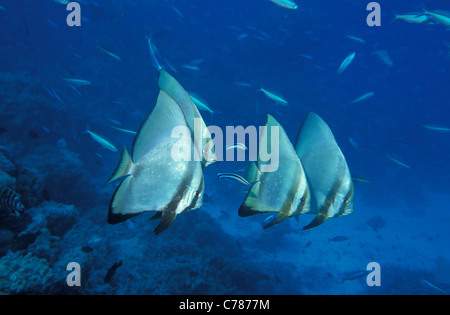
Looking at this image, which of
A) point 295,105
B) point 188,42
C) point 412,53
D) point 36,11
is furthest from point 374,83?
point 36,11

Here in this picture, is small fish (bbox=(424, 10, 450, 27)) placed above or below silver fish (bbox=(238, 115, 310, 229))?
above

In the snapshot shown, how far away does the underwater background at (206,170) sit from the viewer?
17.5 ft

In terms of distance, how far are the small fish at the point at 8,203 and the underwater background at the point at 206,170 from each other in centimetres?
29

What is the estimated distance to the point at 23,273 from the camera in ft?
12.7

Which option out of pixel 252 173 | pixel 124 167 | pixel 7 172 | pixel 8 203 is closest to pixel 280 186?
pixel 252 173

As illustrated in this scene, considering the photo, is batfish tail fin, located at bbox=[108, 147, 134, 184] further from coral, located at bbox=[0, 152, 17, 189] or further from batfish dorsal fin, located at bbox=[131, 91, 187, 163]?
coral, located at bbox=[0, 152, 17, 189]

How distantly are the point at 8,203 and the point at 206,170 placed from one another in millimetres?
12872

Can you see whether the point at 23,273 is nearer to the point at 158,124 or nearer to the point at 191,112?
the point at 158,124

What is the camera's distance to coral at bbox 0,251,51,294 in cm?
366

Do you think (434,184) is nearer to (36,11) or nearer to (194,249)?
(194,249)

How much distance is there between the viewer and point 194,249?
6992 millimetres

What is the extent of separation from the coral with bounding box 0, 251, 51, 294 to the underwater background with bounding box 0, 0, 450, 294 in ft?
0.08

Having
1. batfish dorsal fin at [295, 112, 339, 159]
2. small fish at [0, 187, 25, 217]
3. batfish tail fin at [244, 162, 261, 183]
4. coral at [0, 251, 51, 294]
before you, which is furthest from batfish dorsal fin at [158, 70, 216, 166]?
small fish at [0, 187, 25, 217]

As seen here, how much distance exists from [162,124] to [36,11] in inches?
2040
